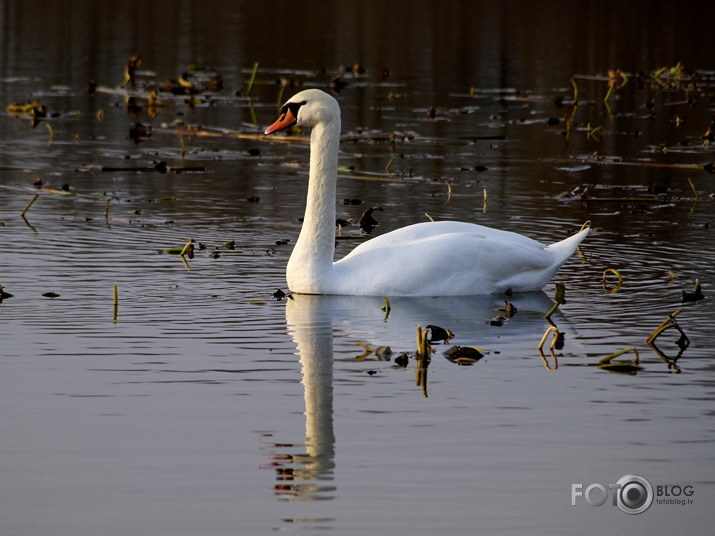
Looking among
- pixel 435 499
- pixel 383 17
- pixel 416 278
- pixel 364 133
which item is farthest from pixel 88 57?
pixel 435 499

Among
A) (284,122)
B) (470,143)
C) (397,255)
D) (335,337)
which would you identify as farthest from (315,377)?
(470,143)

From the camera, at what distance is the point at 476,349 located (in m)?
8.75

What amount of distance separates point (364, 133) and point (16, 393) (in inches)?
541

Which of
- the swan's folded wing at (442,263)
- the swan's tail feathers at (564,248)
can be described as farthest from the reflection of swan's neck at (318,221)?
the swan's tail feathers at (564,248)

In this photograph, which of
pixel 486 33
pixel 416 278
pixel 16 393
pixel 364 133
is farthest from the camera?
pixel 486 33

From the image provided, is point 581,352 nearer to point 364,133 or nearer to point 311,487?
point 311,487

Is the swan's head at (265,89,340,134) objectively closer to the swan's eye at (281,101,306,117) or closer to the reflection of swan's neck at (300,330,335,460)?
the swan's eye at (281,101,306,117)

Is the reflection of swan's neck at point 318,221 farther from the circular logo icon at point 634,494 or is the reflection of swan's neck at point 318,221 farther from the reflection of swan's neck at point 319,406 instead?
the circular logo icon at point 634,494

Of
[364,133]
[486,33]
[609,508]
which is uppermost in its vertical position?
[486,33]

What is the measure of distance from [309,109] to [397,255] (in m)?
1.44

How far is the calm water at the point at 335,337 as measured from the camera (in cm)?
623

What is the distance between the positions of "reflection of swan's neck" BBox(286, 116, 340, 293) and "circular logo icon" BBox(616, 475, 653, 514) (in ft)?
15.2

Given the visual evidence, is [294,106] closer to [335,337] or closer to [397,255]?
[397,255]

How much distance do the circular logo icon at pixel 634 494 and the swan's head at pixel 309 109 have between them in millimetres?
5208
